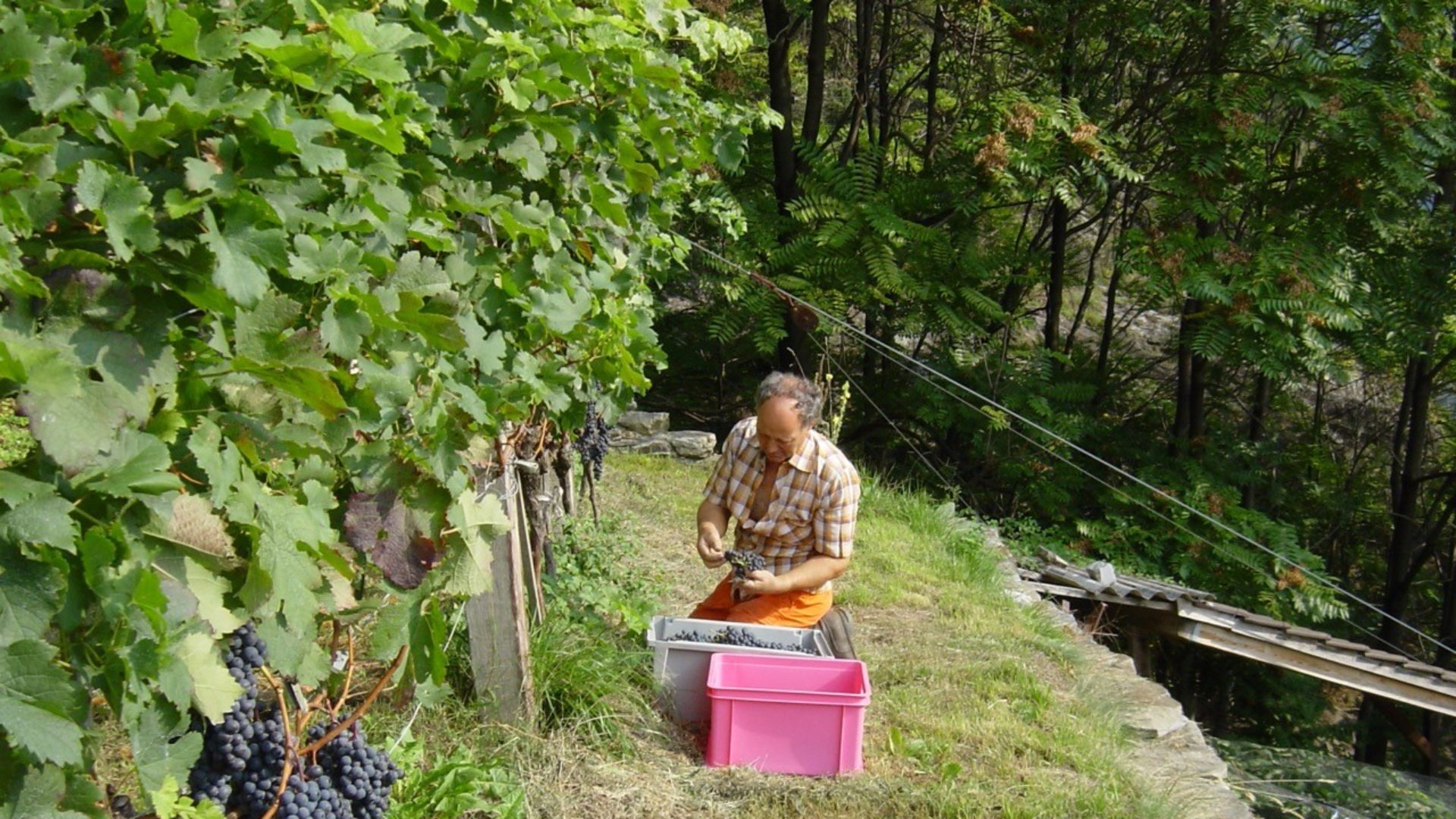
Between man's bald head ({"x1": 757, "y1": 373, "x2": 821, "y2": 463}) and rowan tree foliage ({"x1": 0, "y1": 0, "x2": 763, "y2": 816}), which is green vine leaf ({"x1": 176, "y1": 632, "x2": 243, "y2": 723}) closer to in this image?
rowan tree foliage ({"x1": 0, "y1": 0, "x2": 763, "y2": 816})

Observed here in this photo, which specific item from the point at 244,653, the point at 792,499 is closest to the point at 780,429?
the point at 792,499

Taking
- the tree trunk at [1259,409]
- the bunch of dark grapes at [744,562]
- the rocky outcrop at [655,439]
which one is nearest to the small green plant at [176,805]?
the bunch of dark grapes at [744,562]

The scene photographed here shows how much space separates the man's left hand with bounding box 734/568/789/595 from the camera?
4352 mm

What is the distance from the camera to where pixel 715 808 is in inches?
145

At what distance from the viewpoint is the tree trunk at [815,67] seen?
10.7 metres

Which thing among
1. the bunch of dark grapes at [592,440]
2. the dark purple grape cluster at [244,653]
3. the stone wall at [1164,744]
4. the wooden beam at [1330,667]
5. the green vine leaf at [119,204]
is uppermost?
the green vine leaf at [119,204]

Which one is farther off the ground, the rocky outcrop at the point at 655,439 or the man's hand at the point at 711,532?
the man's hand at the point at 711,532

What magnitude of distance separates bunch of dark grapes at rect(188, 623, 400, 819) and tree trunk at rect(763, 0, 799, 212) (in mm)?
8702

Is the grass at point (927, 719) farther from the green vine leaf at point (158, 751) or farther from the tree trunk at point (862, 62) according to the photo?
the tree trunk at point (862, 62)

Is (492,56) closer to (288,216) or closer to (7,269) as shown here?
(288,216)

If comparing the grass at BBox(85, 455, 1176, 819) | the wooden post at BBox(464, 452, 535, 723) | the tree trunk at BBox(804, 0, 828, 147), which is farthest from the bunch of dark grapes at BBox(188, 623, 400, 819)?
the tree trunk at BBox(804, 0, 828, 147)

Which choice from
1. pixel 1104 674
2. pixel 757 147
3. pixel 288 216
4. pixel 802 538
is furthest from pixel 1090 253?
pixel 288 216

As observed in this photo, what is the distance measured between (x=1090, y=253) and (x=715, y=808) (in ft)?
35.4

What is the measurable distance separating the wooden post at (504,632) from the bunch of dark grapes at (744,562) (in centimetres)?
92
